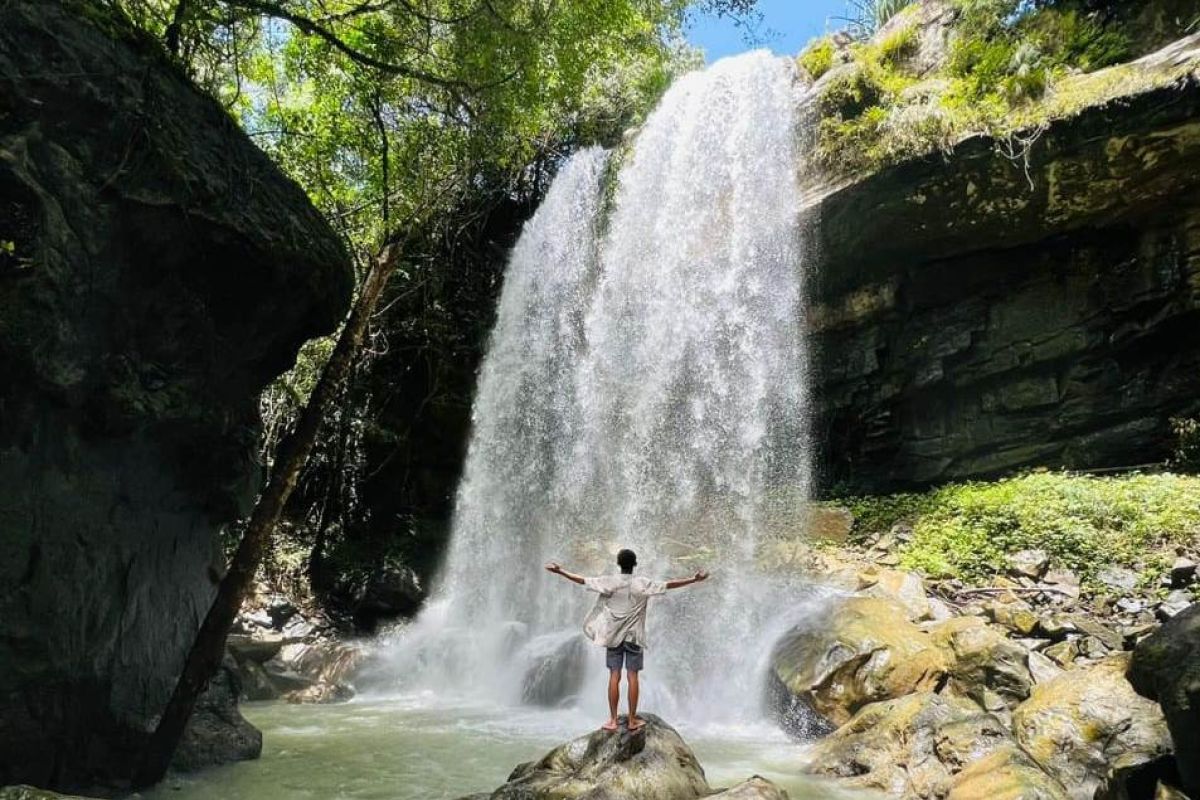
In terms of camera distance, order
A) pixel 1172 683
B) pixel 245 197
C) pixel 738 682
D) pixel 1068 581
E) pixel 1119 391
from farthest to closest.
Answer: pixel 1119 391, pixel 1068 581, pixel 738 682, pixel 245 197, pixel 1172 683

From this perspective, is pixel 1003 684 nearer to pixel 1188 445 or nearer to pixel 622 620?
pixel 622 620

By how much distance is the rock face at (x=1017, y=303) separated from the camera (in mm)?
11883

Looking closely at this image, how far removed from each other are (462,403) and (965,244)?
10.3 m

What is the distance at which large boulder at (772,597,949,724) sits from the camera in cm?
789

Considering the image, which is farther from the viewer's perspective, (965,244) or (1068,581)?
(965,244)

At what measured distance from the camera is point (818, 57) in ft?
50.8

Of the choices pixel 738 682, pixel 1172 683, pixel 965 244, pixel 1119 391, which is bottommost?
pixel 738 682

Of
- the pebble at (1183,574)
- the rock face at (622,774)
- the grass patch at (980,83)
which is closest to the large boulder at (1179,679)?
the rock face at (622,774)

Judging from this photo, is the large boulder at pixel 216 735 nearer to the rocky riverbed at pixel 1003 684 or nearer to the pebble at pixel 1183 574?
the rocky riverbed at pixel 1003 684

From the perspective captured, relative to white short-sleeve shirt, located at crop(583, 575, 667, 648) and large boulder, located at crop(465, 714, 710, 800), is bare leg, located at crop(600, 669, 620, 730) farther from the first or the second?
white short-sleeve shirt, located at crop(583, 575, 667, 648)

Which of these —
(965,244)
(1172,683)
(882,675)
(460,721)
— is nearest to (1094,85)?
(965,244)

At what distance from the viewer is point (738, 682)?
9.70m

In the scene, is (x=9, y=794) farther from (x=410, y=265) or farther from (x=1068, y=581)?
(x=410, y=265)

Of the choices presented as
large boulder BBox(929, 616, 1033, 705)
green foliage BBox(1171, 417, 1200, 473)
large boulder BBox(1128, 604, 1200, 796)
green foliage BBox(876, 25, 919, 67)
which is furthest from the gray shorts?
green foliage BBox(876, 25, 919, 67)
